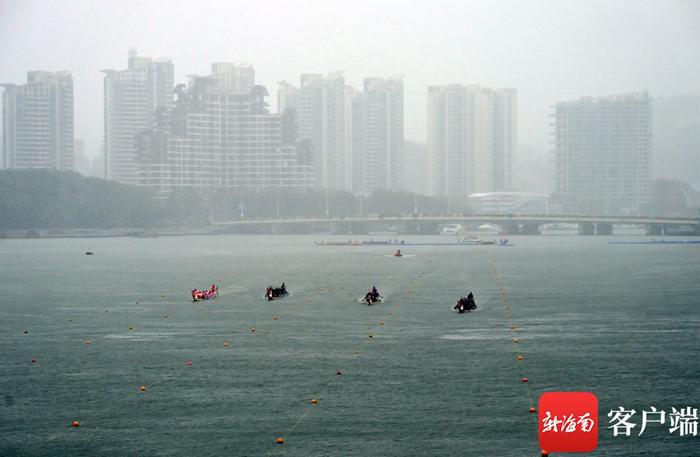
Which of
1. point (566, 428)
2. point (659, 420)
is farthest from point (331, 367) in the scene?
point (566, 428)

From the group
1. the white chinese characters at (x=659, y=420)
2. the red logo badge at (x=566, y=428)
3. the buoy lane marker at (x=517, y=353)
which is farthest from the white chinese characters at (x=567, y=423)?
the white chinese characters at (x=659, y=420)

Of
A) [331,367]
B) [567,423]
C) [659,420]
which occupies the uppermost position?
[567,423]

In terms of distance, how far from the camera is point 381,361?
4231 centimetres

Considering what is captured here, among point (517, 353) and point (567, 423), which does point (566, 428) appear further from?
point (517, 353)

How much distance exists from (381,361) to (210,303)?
31.1 m

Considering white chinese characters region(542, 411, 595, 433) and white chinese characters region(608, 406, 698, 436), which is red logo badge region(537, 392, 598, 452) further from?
white chinese characters region(608, 406, 698, 436)

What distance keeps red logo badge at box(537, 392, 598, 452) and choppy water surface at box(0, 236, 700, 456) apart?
69 cm

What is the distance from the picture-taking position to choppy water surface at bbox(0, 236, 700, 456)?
29.4 metres

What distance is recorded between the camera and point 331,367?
134 feet

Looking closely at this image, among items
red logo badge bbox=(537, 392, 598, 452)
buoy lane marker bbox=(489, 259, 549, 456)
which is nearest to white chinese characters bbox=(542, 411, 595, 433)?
red logo badge bbox=(537, 392, 598, 452)

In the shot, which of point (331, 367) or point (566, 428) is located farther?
point (331, 367)

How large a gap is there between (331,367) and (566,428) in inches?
629

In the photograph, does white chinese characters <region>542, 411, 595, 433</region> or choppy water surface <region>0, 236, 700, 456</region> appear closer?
white chinese characters <region>542, 411, 595, 433</region>

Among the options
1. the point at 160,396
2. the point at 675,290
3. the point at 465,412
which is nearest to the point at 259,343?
the point at 160,396
